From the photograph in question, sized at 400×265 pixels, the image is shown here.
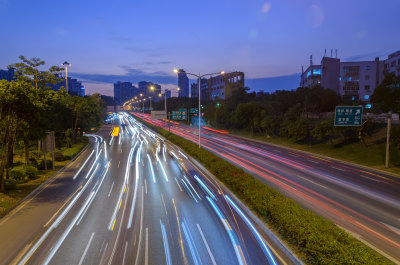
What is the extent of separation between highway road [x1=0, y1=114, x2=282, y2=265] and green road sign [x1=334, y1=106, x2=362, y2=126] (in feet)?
63.0

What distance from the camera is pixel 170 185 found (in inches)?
787

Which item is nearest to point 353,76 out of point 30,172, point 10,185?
point 30,172

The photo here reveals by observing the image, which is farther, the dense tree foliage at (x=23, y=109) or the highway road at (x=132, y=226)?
the dense tree foliage at (x=23, y=109)

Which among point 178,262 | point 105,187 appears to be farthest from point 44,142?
point 178,262

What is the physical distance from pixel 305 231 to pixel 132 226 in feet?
26.6

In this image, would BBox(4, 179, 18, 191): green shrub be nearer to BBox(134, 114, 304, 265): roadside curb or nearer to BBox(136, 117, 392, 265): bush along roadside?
BBox(134, 114, 304, 265): roadside curb

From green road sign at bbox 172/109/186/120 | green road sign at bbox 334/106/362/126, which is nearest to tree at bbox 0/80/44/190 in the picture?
green road sign at bbox 334/106/362/126

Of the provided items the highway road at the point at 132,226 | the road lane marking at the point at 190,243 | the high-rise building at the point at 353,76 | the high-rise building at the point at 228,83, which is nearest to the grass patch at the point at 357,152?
the highway road at the point at 132,226

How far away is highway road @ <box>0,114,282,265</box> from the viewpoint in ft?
32.5

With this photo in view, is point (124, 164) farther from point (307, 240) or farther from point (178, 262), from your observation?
Result: point (307, 240)

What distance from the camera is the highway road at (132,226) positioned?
9.91 m

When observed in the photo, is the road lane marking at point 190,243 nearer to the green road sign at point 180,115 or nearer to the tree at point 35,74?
the tree at point 35,74

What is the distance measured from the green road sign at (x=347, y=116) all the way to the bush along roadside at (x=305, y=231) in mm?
19871

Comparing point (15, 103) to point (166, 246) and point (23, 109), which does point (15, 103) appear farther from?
point (166, 246)
